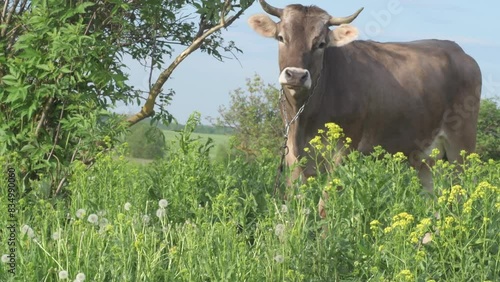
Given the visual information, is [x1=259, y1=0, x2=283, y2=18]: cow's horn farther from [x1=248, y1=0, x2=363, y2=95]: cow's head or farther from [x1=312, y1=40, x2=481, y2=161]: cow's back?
[x1=312, y1=40, x2=481, y2=161]: cow's back

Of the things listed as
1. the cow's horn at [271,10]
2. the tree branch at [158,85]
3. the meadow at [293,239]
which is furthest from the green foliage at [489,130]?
the meadow at [293,239]

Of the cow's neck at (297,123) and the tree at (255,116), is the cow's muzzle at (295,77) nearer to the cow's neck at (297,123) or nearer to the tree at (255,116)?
the cow's neck at (297,123)

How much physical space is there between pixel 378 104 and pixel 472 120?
76.0 inches

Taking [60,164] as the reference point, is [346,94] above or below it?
above

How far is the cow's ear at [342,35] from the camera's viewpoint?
8.59 metres

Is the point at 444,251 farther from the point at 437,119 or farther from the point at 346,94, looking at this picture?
the point at 437,119

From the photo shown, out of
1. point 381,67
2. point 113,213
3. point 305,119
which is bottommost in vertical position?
point 113,213

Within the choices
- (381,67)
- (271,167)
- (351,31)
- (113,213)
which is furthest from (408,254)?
(381,67)

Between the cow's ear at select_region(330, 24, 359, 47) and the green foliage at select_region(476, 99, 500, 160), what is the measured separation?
55.5 feet

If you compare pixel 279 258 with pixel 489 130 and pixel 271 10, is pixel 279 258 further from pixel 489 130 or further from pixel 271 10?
pixel 489 130

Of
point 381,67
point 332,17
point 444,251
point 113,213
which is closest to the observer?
point 444,251

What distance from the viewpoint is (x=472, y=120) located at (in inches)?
418

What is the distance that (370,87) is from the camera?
9109 millimetres

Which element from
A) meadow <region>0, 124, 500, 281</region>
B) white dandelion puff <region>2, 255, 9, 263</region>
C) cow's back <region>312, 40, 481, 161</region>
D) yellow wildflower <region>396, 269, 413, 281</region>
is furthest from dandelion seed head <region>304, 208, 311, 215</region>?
cow's back <region>312, 40, 481, 161</region>
